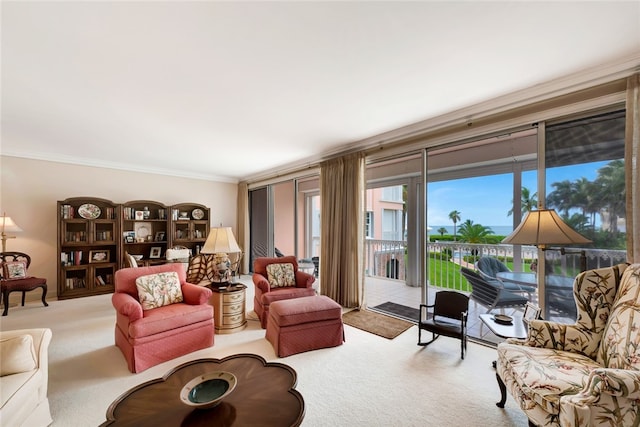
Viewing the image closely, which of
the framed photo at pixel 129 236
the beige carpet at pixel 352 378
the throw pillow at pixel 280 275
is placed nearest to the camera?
the beige carpet at pixel 352 378

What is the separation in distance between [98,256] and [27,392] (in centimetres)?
425

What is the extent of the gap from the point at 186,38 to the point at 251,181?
194 inches

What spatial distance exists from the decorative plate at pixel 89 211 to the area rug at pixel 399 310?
536cm

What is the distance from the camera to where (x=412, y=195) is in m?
5.08

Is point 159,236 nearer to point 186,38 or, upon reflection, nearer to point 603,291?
point 186,38

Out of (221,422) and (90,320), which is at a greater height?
(221,422)

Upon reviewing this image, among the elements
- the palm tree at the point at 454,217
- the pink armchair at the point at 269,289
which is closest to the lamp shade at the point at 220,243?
the pink armchair at the point at 269,289

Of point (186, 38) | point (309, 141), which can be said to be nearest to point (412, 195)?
point (309, 141)

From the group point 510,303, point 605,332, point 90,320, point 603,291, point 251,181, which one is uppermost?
point 251,181

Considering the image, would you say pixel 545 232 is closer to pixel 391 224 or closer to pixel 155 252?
pixel 391 224

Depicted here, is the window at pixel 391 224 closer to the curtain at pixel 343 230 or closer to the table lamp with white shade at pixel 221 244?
the curtain at pixel 343 230

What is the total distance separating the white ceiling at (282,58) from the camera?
60.0 inches

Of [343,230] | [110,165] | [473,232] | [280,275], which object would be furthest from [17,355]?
[473,232]

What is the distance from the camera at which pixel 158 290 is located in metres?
2.72
